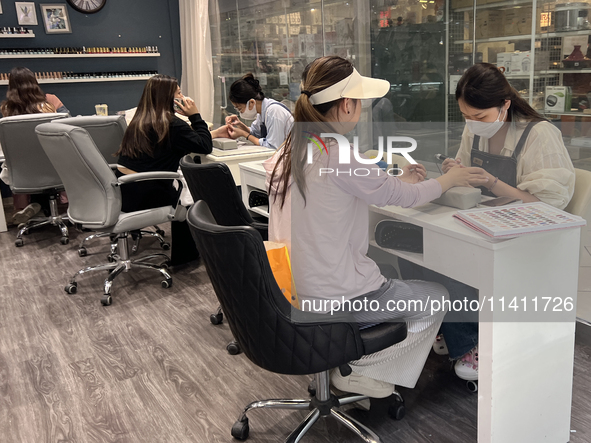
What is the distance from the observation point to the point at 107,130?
3785 mm

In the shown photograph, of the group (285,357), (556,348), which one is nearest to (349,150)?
(285,357)

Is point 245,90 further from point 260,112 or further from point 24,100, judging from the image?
point 24,100

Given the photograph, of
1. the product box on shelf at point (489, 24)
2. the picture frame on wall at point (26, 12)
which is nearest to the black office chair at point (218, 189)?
the product box on shelf at point (489, 24)

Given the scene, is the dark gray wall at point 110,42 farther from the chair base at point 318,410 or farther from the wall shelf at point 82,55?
the chair base at point 318,410

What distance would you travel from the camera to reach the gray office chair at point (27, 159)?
387 centimetres

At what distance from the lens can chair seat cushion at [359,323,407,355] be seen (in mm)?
1582

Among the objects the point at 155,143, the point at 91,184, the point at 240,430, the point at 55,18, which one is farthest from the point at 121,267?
the point at 55,18

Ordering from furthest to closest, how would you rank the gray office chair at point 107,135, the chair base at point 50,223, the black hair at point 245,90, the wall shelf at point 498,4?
the chair base at point 50,223
the black hair at point 245,90
the gray office chair at point 107,135
the wall shelf at point 498,4

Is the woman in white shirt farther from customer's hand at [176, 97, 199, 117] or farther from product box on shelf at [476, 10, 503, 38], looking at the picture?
product box on shelf at [476, 10, 503, 38]

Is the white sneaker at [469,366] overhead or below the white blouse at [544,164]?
below

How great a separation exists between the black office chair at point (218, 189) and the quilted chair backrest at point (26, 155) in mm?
2157

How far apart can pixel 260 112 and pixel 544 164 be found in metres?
2.30

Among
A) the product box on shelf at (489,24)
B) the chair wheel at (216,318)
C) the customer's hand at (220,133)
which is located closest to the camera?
the chair wheel at (216,318)

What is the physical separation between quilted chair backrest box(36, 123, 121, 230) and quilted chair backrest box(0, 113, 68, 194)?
3.28ft
